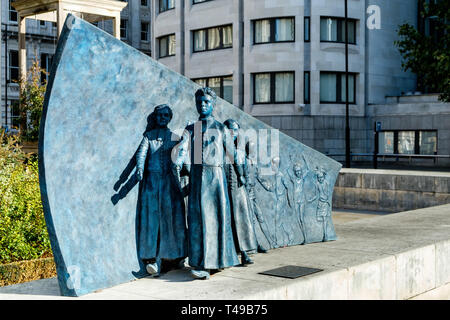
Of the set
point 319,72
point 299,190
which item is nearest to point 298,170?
point 299,190

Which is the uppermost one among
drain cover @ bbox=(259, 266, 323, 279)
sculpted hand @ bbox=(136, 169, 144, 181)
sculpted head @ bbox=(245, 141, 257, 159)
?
sculpted head @ bbox=(245, 141, 257, 159)

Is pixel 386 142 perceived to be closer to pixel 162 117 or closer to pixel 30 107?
pixel 30 107

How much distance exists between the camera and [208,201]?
6246 mm

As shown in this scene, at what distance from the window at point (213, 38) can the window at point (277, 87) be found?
11.7 feet

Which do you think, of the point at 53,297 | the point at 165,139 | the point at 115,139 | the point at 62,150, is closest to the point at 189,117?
the point at 165,139

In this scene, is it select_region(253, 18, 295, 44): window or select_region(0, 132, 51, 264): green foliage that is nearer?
select_region(0, 132, 51, 264): green foliage

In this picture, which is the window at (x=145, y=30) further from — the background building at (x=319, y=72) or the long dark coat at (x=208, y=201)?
the long dark coat at (x=208, y=201)

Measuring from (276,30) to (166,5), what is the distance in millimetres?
10158

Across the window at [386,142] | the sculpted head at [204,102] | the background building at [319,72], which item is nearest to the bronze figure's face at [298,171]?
the sculpted head at [204,102]

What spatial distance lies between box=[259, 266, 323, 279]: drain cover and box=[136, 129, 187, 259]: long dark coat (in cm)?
97

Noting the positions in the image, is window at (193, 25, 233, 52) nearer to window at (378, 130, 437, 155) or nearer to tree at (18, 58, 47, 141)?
window at (378, 130, 437, 155)

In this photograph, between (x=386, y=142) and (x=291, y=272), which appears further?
(x=386, y=142)

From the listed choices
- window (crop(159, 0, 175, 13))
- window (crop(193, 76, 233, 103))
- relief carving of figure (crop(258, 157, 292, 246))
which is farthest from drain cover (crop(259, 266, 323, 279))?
window (crop(159, 0, 175, 13))

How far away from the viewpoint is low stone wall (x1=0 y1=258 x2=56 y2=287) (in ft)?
23.4
